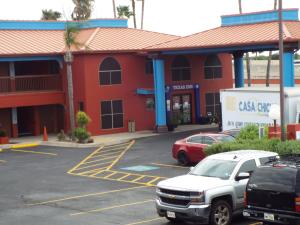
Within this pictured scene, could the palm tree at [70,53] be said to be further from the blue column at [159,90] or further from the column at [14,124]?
the blue column at [159,90]

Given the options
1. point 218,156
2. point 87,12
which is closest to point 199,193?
point 218,156

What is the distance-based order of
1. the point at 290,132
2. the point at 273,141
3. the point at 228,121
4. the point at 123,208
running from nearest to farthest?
1. the point at 123,208
2. the point at 273,141
3. the point at 290,132
4. the point at 228,121

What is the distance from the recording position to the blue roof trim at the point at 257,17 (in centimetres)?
3984

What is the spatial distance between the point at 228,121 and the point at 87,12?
4685cm

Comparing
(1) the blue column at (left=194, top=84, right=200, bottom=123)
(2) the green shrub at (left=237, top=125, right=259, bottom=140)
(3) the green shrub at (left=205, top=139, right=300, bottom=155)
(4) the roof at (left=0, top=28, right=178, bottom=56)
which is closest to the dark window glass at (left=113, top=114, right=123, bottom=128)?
(4) the roof at (left=0, top=28, right=178, bottom=56)

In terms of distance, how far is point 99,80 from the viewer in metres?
42.8

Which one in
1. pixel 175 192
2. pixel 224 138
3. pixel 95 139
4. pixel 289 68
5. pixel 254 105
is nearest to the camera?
pixel 175 192

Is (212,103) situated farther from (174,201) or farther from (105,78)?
(174,201)

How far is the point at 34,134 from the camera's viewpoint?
44.6 m

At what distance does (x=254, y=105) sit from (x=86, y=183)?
1038cm

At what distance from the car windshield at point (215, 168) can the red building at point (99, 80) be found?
24507mm

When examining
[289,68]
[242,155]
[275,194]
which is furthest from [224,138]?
[275,194]

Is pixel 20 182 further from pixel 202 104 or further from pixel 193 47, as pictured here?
pixel 202 104

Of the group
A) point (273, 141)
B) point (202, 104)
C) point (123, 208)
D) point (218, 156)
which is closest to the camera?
point (218, 156)
